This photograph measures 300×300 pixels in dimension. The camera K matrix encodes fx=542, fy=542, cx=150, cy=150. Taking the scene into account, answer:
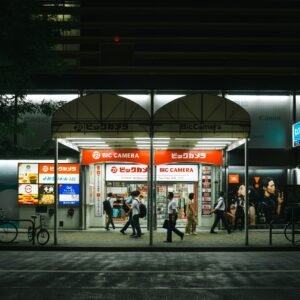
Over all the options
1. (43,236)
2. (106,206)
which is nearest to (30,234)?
(43,236)

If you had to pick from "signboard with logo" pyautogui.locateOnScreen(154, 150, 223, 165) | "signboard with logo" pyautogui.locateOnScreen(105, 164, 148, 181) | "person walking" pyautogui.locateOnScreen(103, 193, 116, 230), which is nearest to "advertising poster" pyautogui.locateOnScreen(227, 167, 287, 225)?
"signboard with logo" pyautogui.locateOnScreen(154, 150, 223, 165)

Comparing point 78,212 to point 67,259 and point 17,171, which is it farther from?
point 67,259

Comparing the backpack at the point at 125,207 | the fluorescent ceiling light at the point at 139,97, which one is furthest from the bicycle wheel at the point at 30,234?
the fluorescent ceiling light at the point at 139,97

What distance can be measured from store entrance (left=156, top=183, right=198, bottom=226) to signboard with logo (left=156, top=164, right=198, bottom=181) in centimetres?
35

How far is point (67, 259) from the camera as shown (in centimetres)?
1551

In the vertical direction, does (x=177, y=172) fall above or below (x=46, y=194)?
above

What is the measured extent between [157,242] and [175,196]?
6238mm

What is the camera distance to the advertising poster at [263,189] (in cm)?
2456

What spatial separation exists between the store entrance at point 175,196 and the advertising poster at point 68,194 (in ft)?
12.7

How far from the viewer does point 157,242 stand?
1953 centimetres

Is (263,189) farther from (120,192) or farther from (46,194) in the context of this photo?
(46,194)

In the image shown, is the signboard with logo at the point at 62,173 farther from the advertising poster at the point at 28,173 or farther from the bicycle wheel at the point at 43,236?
the bicycle wheel at the point at 43,236
